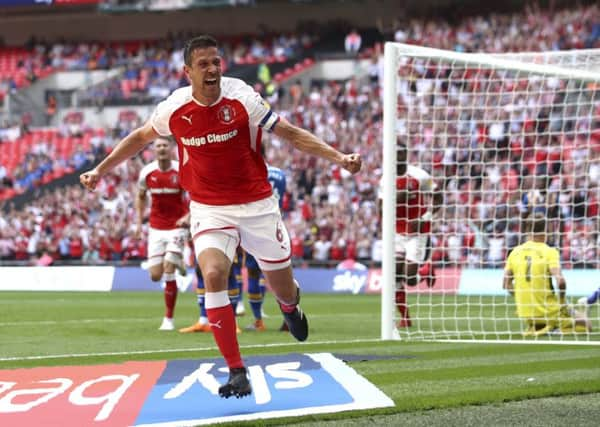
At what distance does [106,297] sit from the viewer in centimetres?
2134

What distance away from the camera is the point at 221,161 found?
7.11 m

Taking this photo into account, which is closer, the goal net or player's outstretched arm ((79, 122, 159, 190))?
player's outstretched arm ((79, 122, 159, 190))

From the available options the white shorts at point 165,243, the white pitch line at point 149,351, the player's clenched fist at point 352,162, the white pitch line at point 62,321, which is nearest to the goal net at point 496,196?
the white pitch line at point 149,351

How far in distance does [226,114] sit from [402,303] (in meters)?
6.73

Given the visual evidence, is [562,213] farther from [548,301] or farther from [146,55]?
[146,55]

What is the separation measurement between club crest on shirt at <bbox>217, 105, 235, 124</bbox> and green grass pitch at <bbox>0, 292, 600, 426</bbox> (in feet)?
6.63

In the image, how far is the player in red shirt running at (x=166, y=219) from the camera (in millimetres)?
13367

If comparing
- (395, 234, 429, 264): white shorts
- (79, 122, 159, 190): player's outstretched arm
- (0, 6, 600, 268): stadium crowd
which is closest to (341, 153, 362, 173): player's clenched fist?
(79, 122, 159, 190): player's outstretched arm

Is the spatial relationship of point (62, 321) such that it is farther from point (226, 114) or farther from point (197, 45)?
point (197, 45)

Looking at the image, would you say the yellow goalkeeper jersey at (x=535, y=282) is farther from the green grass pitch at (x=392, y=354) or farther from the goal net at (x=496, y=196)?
the green grass pitch at (x=392, y=354)

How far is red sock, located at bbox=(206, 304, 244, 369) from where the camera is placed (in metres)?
6.77

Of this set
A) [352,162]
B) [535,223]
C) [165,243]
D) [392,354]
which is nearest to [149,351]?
[392,354]

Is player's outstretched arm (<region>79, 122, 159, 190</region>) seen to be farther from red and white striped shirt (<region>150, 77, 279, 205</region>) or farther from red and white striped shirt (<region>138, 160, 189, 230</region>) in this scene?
red and white striped shirt (<region>138, 160, 189, 230</region>)

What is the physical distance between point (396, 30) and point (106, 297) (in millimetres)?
18917
